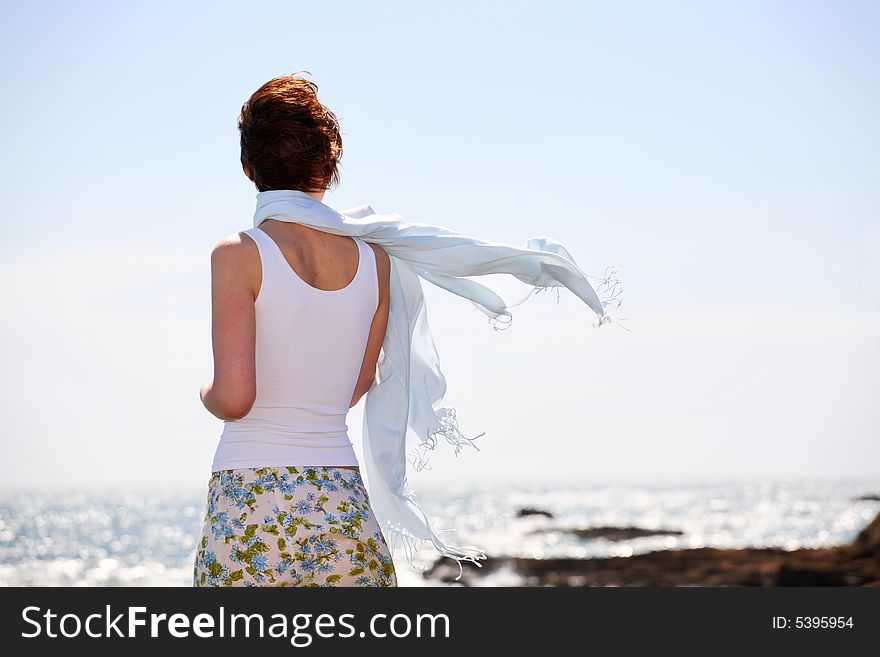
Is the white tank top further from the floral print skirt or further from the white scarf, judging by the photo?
the white scarf

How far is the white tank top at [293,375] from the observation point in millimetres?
2393

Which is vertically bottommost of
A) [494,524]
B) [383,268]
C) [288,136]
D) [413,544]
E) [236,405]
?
[494,524]

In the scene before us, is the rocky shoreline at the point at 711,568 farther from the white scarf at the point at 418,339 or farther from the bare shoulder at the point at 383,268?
the bare shoulder at the point at 383,268

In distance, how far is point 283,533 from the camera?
2.38 meters

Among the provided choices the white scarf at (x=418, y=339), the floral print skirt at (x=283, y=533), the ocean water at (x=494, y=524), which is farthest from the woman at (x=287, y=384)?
the ocean water at (x=494, y=524)

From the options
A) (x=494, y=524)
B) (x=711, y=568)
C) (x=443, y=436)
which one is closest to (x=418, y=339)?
(x=443, y=436)

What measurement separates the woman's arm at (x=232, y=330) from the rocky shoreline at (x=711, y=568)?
1287cm

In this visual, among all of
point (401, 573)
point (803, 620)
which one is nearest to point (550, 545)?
point (401, 573)

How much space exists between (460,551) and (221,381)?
94 centimetres

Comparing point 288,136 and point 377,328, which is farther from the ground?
point 288,136

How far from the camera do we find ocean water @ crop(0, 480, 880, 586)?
2731 cm

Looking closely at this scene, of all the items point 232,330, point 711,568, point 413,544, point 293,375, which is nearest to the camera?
point 232,330

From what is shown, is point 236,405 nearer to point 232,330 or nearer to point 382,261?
point 232,330

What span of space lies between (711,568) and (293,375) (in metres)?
16.9
